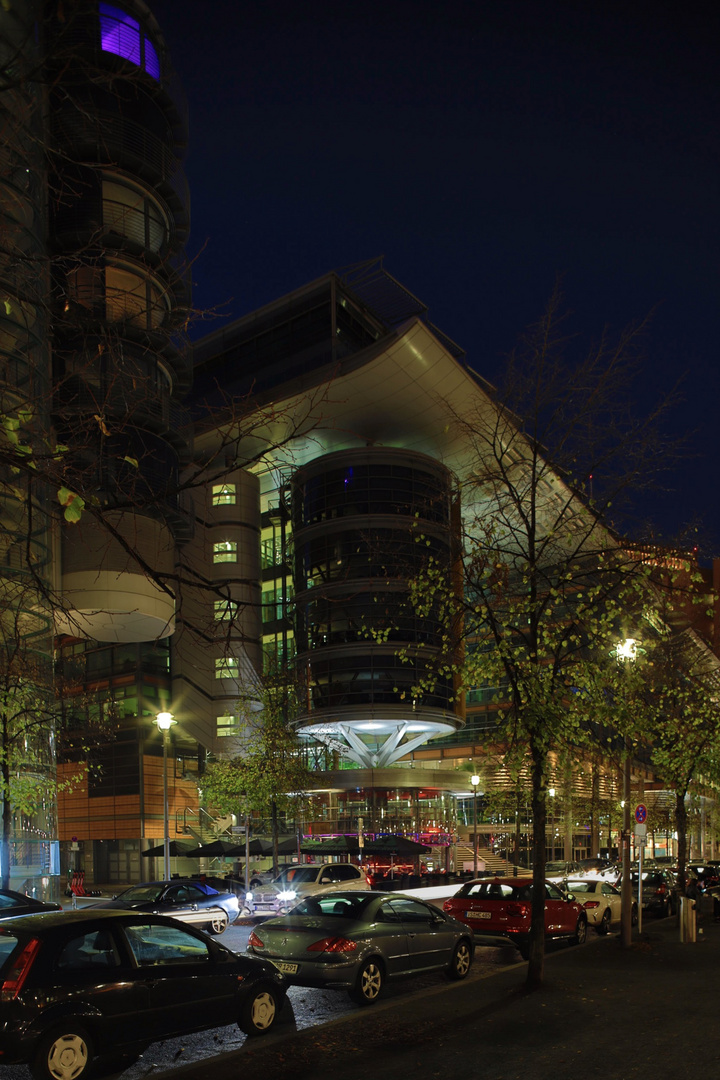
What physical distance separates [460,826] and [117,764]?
99.2ft

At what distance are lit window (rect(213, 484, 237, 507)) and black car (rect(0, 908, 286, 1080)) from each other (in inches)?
2500

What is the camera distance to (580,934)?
69.3 feet

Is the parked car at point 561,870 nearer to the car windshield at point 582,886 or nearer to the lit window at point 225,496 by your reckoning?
the car windshield at point 582,886

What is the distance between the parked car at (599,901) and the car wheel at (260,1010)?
1504 cm

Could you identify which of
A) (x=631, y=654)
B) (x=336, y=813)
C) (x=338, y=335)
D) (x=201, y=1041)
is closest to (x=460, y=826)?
(x=336, y=813)

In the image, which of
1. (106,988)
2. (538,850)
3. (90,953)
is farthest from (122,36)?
(106,988)

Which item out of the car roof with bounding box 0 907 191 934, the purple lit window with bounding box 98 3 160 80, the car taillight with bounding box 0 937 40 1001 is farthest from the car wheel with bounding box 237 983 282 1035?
the purple lit window with bounding box 98 3 160 80

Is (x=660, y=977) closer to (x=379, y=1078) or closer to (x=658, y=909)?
(x=379, y=1078)

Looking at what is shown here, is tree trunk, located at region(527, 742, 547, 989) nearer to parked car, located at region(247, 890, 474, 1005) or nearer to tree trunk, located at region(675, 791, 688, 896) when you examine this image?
parked car, located at region(247, 890, 474, 1005)

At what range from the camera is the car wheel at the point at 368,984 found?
42.8ft

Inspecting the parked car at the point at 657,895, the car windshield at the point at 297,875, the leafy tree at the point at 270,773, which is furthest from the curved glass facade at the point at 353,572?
the car windshield at the point at 297,875

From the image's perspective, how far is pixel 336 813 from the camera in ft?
239

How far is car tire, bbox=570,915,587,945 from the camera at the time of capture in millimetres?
20891

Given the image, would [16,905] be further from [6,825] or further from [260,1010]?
[260,1010]
